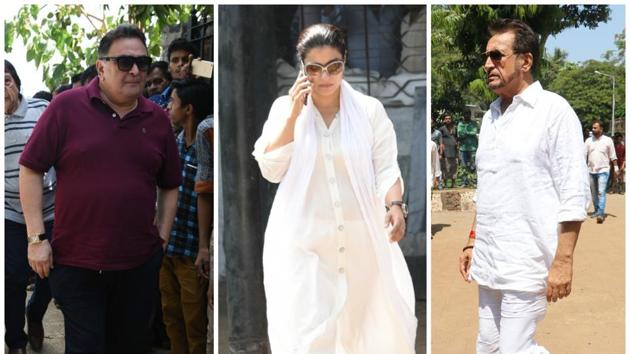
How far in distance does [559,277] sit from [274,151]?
139cm

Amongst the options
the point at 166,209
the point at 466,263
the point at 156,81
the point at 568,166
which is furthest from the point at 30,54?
the point at 568,166

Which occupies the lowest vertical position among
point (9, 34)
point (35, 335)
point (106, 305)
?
point (35, 335)

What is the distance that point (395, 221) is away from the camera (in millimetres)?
4016

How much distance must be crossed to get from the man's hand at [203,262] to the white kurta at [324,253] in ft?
2.00

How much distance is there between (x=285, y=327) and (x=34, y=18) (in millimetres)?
2378

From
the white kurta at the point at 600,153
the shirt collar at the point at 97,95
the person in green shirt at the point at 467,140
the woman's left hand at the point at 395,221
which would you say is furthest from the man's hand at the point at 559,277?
the white kurta at the point at 600,153

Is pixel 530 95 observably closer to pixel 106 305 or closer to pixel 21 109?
pixel 106 305

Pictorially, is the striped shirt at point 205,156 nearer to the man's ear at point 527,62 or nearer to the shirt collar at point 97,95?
the shirt collar at point 97,95

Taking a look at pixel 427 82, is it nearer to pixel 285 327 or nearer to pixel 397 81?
pixel 397 81

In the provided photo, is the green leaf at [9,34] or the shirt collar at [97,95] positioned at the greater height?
the green leaf at [9,34]

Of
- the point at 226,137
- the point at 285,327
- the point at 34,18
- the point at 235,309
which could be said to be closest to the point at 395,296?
the point at 285,327

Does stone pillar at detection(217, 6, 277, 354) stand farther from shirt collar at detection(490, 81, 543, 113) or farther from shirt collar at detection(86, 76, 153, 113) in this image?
shirt collar at detection(490, 81, 543, 113)

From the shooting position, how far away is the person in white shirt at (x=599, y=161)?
9.30m

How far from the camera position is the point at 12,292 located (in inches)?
191
